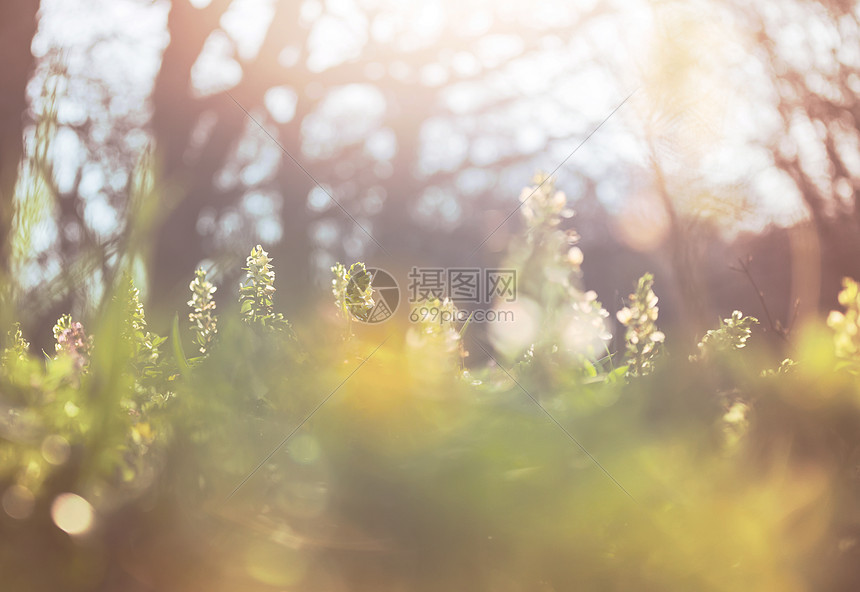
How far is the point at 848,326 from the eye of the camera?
46cm

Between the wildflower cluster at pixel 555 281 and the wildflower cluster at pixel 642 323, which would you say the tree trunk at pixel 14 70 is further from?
the wildflower cluster at pixel 642 323

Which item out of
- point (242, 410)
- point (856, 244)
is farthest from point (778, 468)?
point (856, 244)

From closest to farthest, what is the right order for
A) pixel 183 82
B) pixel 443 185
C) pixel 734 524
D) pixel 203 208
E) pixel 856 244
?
pixel 734 524, pixel 856 244, pixel 183 82, pixel 203 208, pixel 443 185

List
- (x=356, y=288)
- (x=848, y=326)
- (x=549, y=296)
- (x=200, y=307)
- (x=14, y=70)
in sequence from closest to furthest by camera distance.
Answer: (x=848, y=326) < (x=549, y=296) < (x=356, y=288) < (x=200, y=307) < (x=14, y=70)

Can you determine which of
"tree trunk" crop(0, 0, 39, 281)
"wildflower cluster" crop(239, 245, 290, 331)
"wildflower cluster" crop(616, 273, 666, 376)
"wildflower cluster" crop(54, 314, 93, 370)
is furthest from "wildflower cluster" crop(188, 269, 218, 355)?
"wildflower cluster" crop(616, 273, 666, 376)

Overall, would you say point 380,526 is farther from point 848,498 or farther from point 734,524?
point 848,498

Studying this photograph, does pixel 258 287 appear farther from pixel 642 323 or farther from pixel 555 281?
pixel 642 323

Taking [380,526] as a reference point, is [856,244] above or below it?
above

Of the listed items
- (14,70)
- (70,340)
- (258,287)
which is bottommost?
(70,340)

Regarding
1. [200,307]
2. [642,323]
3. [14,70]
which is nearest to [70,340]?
[200,307]

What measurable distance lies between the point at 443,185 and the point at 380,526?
5200 millimetres

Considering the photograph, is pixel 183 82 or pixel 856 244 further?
pixel 183 82

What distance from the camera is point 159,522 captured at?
37 cm

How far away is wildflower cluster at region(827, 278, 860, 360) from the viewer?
442 mm
